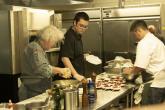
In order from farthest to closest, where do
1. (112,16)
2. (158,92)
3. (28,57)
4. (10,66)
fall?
(112,16) → (10,66) → (158,92) → (28,57)

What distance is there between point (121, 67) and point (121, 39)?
1870 mm

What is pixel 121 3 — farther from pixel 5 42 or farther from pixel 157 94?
pixel 157 94

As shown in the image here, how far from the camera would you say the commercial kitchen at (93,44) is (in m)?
2.80

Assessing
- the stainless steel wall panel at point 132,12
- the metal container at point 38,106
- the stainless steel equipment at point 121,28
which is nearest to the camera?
the metal container at point 38,106

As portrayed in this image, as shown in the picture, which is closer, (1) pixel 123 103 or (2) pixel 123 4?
(1) pixel 123 103

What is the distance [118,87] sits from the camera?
11.1 ft

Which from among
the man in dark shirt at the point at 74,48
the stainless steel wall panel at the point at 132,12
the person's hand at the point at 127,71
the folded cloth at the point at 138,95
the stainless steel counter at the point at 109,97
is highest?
the stainless steel wall panel at the point at 132,12

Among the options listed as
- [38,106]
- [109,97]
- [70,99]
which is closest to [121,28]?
[109,97]

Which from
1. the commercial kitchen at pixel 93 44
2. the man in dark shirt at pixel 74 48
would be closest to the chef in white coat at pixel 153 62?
the commercial kitchen at pixel 93 44

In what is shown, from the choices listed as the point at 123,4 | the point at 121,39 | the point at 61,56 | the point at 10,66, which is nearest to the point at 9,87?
the point at 10,66

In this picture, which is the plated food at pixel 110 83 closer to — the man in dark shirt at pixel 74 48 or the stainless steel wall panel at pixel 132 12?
the man in dark shirt at pixel 74 48

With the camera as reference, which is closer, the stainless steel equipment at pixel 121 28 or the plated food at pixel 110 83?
the plated food at pixel 110 83

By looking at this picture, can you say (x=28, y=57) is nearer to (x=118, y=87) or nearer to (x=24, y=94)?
(x=24, y=94)

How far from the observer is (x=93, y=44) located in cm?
583
